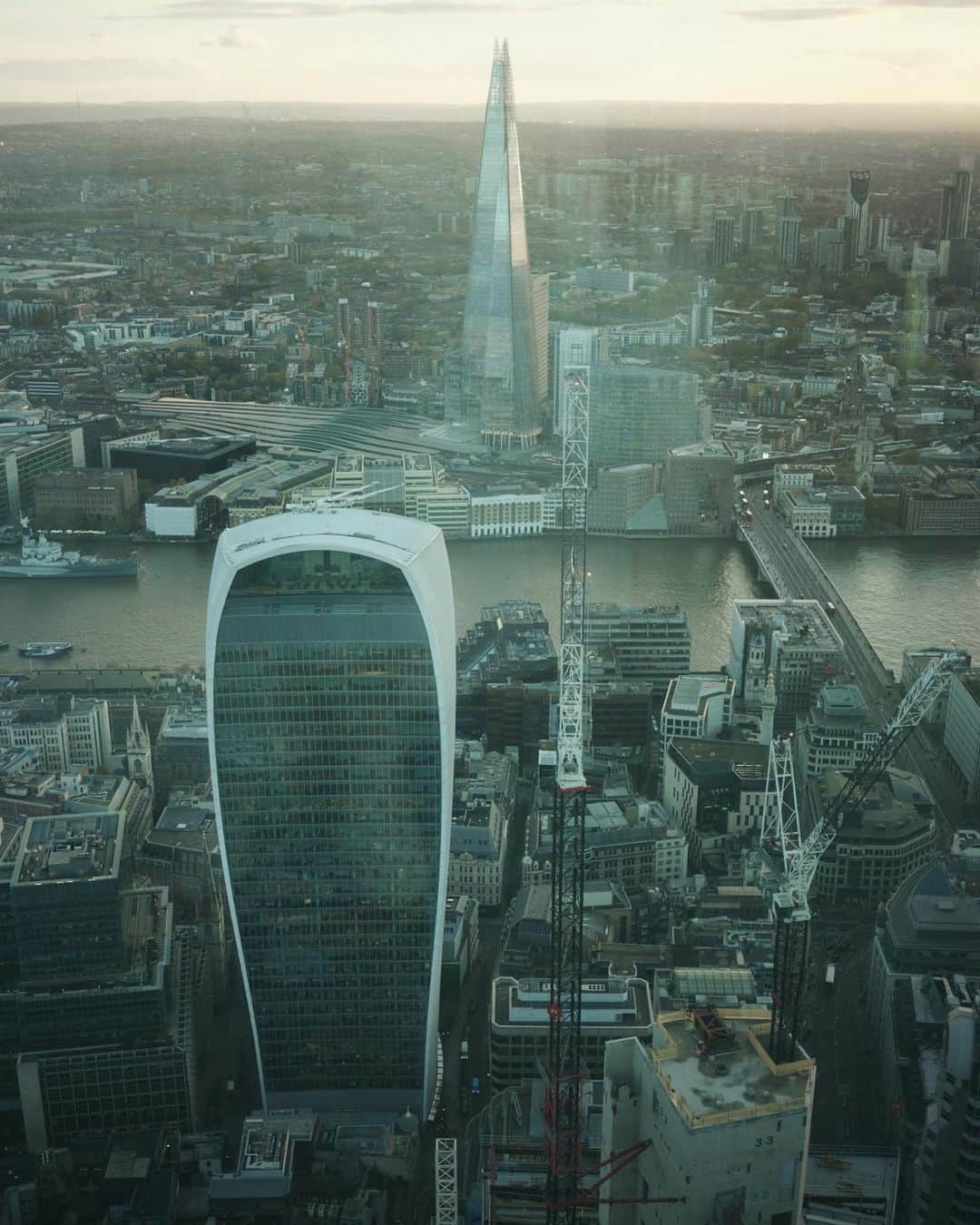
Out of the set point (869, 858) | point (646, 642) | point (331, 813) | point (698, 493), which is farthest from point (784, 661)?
point (331, 813)

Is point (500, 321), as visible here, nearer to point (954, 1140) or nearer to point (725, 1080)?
point (954, 1140)

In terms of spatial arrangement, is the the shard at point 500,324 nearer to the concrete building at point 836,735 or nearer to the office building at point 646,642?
the office building at point 646,642

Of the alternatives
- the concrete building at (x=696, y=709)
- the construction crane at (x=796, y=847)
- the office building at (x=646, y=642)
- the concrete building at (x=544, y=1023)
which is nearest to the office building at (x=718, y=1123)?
the construction crane at (x=796, y=847)

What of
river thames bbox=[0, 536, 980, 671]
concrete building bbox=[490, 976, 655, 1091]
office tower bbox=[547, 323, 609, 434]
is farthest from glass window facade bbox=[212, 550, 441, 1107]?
office tower bbox=[547, 323, 609, 434]

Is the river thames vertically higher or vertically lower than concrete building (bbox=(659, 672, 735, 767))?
lower

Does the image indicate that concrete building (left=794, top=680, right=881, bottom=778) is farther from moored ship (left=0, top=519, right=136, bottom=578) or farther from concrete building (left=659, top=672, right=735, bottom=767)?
moored ship (left=0, top=519, right=136, bottom=578)

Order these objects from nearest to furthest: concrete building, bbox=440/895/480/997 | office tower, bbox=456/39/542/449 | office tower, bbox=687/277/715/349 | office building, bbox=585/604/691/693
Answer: concrete building, bbox=440/895/480/997
office building, bbox=585/604/691/693
office tower, bbox=456/39/542/449
office tower, bbox=687/277/715/349
